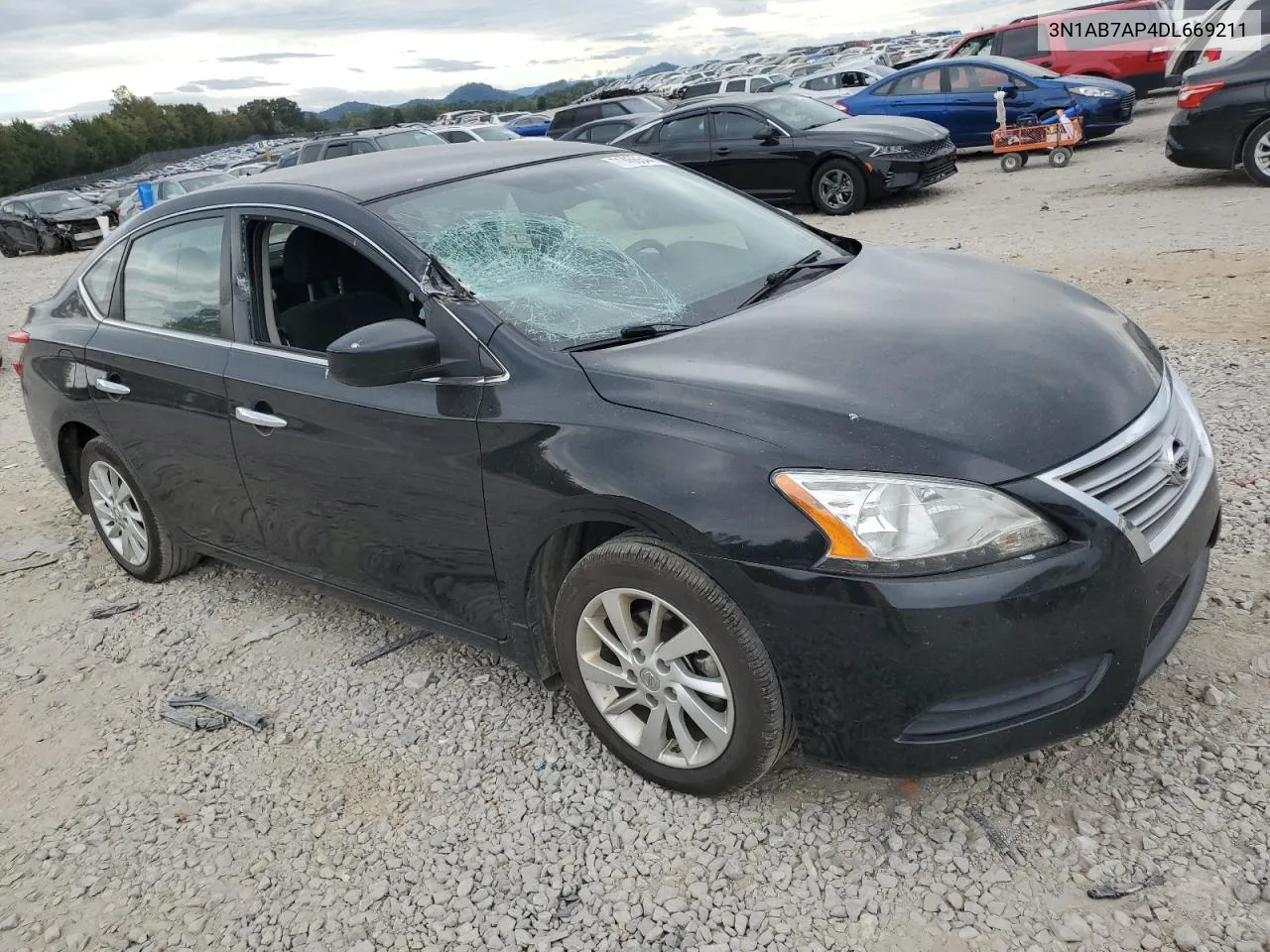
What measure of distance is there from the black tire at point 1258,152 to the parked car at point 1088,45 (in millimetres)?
7881

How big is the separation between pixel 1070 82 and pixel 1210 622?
45.4 ft

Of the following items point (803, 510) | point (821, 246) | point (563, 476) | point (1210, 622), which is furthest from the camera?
point (821, 246)

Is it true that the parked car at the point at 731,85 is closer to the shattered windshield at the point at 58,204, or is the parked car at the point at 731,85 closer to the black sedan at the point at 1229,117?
the shattered windshield at the point at 58,204

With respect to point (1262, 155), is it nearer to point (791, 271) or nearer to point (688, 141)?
point (688, 141)

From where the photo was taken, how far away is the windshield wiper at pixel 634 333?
2.99 metres

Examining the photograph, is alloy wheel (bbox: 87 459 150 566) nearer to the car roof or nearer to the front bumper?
the car roof

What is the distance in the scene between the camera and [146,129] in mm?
101938

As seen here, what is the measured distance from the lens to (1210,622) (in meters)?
3.32

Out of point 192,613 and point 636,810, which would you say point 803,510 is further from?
point 192,613

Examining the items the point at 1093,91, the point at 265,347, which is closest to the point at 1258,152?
the point at 1093,91

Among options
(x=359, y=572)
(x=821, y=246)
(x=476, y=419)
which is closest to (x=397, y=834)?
(x=359, y=572)

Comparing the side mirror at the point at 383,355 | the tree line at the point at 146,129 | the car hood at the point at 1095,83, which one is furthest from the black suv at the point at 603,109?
the tree line at the point at 146,129

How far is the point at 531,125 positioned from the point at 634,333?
92.1 feet

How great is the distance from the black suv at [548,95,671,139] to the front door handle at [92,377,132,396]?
18.8m
